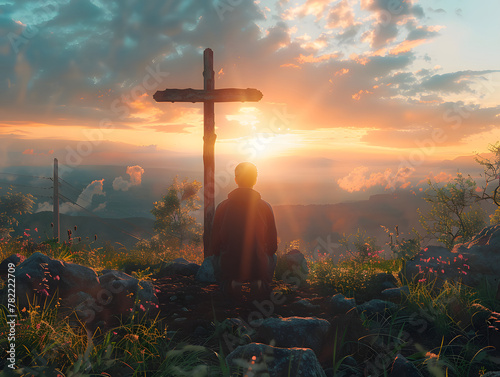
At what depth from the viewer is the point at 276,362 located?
11.1 feet

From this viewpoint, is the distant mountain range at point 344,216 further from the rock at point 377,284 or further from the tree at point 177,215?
the rock at point 377,284

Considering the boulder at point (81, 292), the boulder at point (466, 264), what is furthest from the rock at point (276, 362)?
the boulder at point (466, 264)

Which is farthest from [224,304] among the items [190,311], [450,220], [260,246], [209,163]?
[450,220]

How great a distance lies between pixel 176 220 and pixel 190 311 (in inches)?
759

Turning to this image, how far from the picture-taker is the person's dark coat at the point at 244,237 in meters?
6.54

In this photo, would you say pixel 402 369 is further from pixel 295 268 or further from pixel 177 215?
pixel 177 215

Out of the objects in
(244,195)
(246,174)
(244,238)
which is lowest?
(244,238)

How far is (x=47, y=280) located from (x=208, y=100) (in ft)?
21.4

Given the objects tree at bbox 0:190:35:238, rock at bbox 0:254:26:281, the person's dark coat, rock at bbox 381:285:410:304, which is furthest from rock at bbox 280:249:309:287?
tree at bbox 0:190:35:238

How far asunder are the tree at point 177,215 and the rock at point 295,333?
63.4ft

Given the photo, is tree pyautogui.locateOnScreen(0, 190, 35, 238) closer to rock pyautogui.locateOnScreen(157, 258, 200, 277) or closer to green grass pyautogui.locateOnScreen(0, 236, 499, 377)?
rock pyautogui.locateOnScreen(157, 258, 200, 277)

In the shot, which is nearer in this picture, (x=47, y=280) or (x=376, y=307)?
(x=47, y=280)

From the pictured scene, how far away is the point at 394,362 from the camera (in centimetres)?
378

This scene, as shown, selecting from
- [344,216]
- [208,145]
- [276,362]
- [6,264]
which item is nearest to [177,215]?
[208,145]
